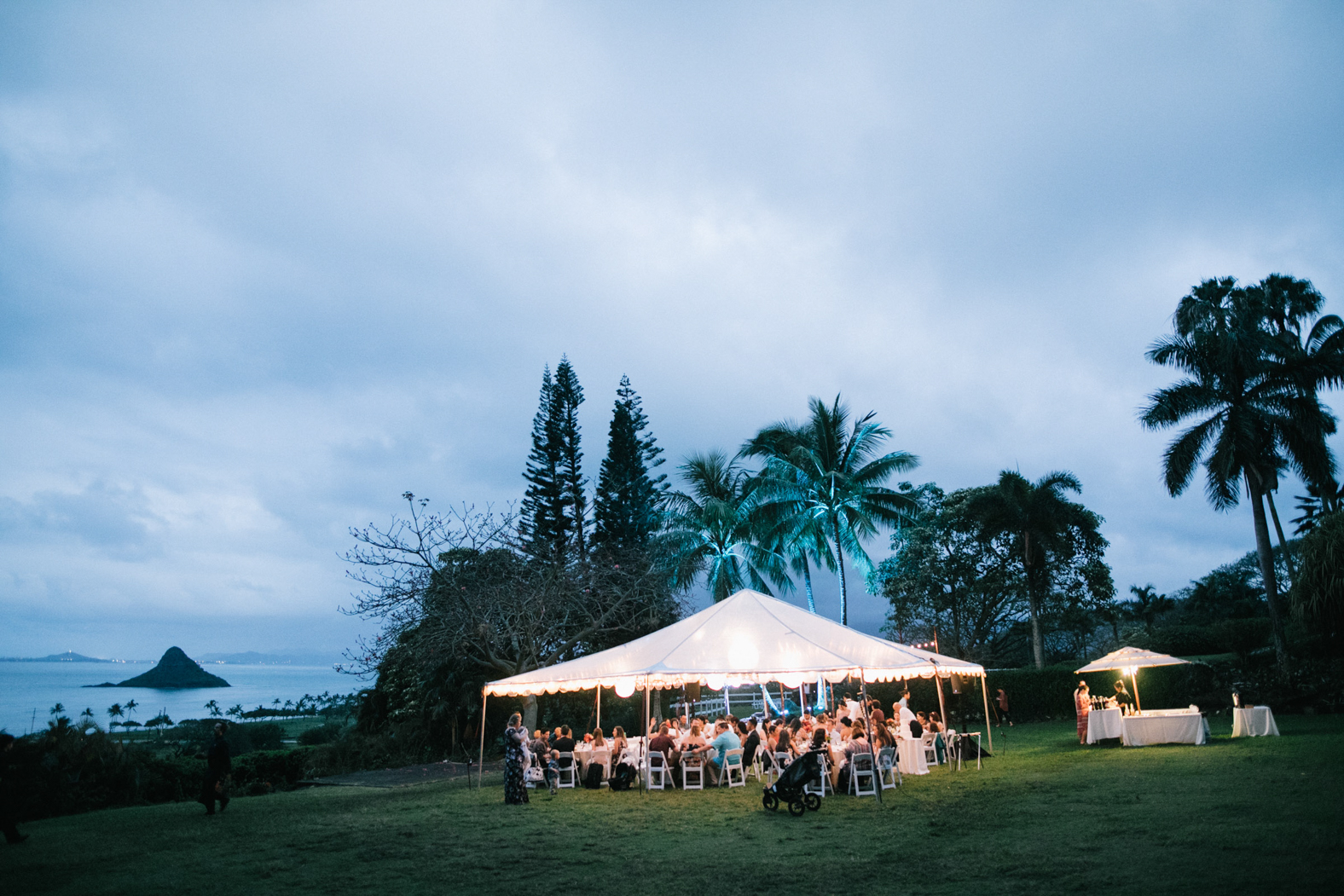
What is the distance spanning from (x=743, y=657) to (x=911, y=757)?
3.57 meters

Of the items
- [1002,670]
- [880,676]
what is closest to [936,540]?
[1002,670]

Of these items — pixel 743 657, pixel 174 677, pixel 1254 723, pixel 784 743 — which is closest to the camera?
pixel 784 743

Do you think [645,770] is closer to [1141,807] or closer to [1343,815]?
[1141,807]

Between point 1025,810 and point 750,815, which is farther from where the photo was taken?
point 750,815

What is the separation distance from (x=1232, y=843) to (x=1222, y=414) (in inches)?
769

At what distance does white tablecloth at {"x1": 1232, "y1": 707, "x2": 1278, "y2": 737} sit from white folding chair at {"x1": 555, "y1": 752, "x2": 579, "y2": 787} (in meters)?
12.3

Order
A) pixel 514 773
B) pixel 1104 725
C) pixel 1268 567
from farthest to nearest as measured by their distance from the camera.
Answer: pixel 1268 567 < pixel 1104 725 < pixel 514 773

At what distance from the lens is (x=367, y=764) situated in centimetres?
2023

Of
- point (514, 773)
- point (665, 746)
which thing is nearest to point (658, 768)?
point (665, 746)

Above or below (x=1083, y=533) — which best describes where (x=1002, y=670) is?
below

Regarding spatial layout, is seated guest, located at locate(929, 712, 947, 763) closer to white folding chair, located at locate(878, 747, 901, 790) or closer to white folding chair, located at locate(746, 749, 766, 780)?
white folding chair, located at locate(878, 747, 901, 790)

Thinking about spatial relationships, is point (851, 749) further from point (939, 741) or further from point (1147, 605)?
point (1147, 605)

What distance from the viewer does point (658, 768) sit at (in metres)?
12.8

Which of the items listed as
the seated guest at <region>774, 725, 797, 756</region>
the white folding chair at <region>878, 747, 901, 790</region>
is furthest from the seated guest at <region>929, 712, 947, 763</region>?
Result: the seated guest at <region>774, 725, 797, 756</region>
